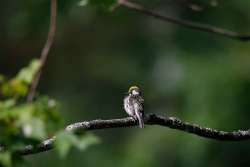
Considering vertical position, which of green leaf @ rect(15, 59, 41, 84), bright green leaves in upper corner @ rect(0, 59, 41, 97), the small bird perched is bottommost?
bright green leaves in upper corner @ rect(0, 59, 41, 97)

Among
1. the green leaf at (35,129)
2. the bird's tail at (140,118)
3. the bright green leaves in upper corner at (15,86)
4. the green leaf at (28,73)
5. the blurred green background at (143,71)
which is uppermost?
the blurred green background at (143,71)

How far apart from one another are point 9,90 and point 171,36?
1469 cm

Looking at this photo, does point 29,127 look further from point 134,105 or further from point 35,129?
point 134,105

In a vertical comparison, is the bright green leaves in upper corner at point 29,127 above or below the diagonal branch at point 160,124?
below

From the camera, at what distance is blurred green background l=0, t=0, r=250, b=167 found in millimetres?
16016

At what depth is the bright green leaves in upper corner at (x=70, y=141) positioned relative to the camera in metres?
3.58

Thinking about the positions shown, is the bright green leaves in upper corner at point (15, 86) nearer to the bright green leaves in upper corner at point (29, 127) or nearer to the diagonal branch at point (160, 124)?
the bright green leaves in upper corner at point (29, 127)

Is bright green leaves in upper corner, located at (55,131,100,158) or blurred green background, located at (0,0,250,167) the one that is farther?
blurred green background, located at (0,0,250,167)

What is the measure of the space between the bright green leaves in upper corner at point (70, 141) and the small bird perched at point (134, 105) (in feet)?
5.57

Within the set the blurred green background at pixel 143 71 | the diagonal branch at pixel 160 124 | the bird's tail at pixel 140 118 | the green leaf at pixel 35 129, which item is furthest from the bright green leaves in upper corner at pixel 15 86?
the blurred green background at pixel 143 71

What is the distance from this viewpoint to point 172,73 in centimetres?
1736

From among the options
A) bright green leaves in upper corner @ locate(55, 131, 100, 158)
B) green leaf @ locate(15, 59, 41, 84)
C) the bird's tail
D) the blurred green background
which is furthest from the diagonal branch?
the blurred green background

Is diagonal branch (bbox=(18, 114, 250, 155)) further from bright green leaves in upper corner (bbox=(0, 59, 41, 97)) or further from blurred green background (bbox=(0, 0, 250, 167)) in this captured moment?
blurred green background (bbox=(0, 0, 250, 167))

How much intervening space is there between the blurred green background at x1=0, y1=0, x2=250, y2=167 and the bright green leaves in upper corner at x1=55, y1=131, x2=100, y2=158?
10845mm
